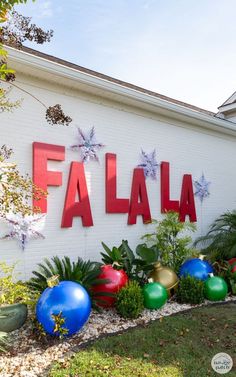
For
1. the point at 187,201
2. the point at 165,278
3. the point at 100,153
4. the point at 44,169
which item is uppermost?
the point at 100,153

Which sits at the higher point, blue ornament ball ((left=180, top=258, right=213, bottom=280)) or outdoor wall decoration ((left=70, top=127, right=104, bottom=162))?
outdoor wall decoration ((left=70, top=127, right=104, bottom=162))

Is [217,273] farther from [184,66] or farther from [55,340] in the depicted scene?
[184,66]

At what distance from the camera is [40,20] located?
4.17 meters

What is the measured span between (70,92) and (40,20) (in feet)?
→ 8.32

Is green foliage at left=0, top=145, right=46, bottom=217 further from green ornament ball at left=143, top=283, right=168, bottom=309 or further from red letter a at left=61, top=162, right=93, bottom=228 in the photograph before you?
green ornament ball at left=143, top=283, right=168, bottom=309

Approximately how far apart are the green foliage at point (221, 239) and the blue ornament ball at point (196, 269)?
1.21 metres

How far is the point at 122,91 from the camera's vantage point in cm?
701

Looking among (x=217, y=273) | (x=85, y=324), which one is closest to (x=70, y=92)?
(x=85, y=324)

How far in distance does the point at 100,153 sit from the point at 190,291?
295 cm

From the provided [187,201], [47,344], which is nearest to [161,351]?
[47,344]

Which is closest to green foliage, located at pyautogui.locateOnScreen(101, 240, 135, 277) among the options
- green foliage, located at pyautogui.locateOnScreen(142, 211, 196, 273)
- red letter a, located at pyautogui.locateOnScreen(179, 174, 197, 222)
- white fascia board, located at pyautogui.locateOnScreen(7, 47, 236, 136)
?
green foliage, located at pyautogui.locateOnScreen(142, 211, 196, 273)

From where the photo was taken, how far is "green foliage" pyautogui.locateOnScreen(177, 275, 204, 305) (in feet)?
20.2

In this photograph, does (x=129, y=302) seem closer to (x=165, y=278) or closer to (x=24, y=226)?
(x=165, y=278)

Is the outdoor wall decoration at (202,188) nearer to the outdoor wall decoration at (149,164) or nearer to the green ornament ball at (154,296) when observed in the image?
the outdoor wall decoration at (149,164)
